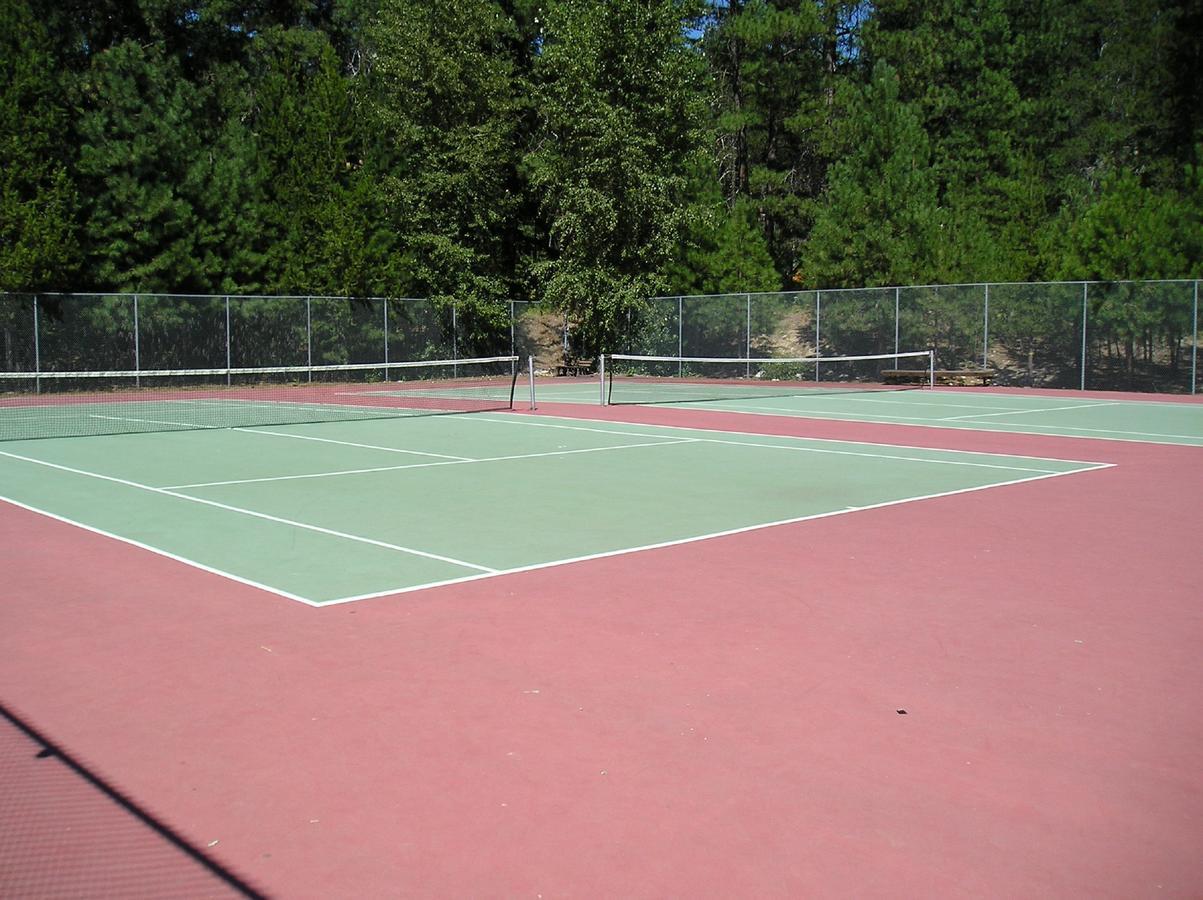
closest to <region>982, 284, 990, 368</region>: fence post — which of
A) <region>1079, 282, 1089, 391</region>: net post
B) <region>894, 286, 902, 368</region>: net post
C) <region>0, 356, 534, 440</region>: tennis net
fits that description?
<region>894, 286, 902, 368</region>: net post

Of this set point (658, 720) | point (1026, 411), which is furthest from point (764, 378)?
point (658, 720)

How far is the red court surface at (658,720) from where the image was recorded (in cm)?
353

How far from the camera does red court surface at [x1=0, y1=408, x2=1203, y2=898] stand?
3.53 metres

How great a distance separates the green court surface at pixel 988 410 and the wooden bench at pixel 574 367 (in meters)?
8.87

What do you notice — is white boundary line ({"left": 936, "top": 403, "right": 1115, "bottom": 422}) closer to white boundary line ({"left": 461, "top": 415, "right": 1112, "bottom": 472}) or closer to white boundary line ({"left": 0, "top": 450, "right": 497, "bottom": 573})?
white boundary line ({"left": 461, "top": 415, "right": 1112, "bottom": 472})

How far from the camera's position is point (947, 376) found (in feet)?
96.4

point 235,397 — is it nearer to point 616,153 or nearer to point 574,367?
point 574,367

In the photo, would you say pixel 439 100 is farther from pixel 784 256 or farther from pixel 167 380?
pixel 784 256

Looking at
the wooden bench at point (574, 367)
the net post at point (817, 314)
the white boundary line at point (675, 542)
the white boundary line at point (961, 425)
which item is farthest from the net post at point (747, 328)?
the white boundary line at point (675, 542)

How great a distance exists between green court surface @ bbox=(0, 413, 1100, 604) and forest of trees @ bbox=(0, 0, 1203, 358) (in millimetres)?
15124

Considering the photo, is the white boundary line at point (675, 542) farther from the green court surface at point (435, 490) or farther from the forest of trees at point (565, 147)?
the forest of trees at point (565, 147)

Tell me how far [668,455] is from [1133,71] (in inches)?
1365

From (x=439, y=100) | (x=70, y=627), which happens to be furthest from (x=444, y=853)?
(x=439, y=100)

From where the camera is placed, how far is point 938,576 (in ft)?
24.1
